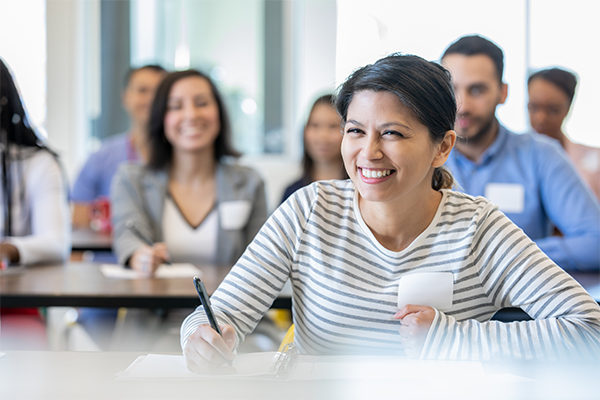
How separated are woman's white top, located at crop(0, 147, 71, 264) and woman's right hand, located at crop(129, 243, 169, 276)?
0.90 feet

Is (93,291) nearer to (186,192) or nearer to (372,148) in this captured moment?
(186,192)

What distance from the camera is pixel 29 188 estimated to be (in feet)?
6.46

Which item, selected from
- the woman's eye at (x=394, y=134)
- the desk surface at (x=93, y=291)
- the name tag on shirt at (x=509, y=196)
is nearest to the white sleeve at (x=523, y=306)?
the woman's eye at (x=394, y=134)

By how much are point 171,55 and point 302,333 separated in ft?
13.2

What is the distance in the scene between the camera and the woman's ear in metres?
1.12

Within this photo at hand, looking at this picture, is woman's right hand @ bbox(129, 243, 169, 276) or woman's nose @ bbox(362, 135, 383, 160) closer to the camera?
woman's nose @ bbox(362, 135, 383, 160)

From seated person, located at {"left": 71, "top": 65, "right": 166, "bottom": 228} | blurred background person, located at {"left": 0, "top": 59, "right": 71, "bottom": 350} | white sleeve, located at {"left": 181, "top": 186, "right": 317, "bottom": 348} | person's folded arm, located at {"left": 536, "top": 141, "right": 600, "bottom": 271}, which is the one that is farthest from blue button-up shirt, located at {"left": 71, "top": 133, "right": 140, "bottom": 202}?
white sleeve, located at {"left": 181, "top": 186, "right": 317, "bottom": 348}

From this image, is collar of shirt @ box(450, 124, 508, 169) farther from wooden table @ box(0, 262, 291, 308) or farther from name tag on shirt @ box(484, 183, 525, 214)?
wooden table @ box(0, 262, 291, 308)

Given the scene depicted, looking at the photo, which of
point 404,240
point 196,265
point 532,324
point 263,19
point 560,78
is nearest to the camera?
point 532,324

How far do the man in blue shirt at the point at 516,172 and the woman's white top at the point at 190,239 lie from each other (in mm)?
858

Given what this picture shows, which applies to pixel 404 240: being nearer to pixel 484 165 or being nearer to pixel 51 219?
pixel 484 165

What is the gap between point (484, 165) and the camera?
2088mm

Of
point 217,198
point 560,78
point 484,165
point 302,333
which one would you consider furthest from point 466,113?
point 302,333

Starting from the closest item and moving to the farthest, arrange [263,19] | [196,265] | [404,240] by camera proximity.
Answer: [404,240] → [196,265] → [263,19]
